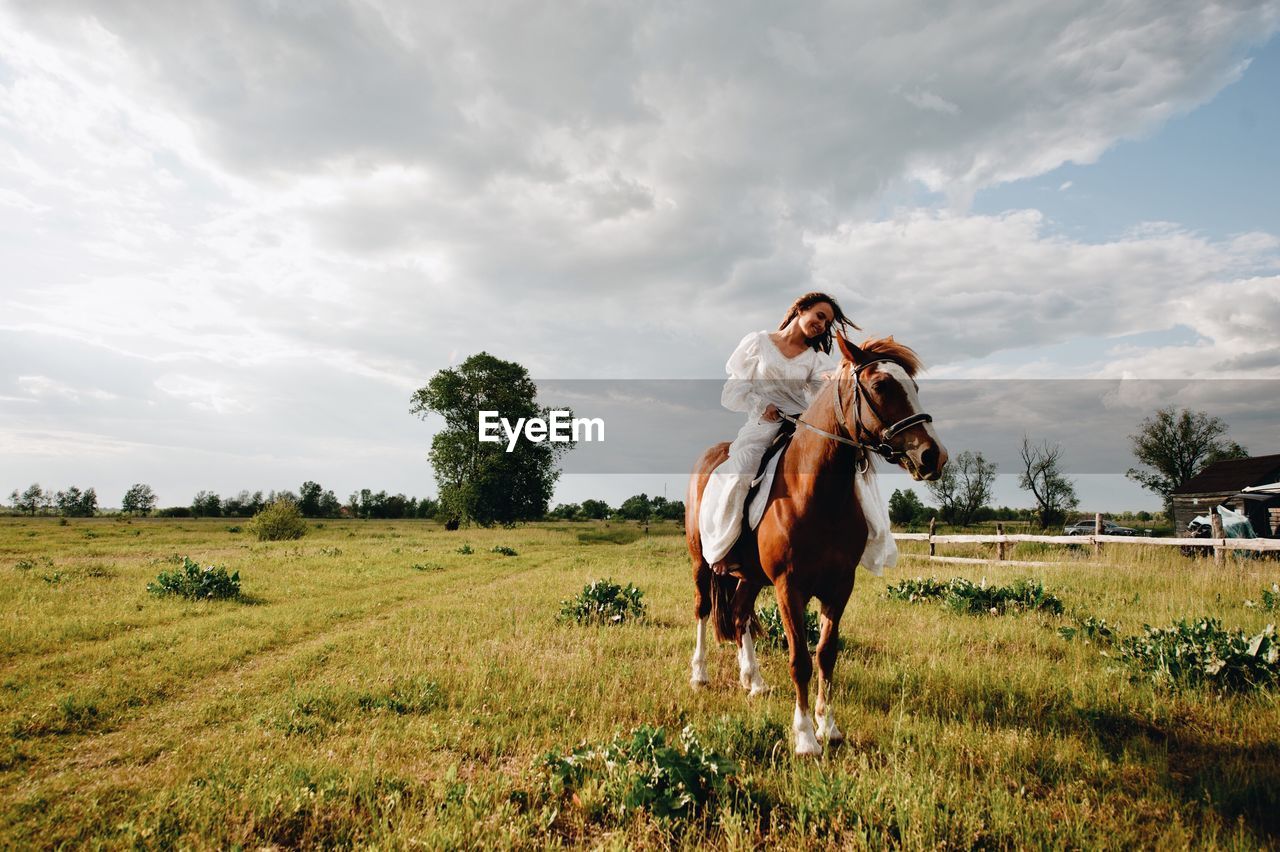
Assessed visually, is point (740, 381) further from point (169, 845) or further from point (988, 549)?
point (988, 549)

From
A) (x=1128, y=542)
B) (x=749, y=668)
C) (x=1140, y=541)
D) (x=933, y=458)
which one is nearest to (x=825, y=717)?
(x=749, y=668)

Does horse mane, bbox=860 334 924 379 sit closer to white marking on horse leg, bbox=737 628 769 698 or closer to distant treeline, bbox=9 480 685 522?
white marking on horse leg, bbox=737 628 769 698

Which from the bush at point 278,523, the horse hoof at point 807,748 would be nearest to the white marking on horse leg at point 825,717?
the horse hoof at point 807,748

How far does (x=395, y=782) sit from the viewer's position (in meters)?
4.27

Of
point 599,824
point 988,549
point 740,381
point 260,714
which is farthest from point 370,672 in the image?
point 988,549

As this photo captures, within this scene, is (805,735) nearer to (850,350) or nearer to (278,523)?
(850,350)

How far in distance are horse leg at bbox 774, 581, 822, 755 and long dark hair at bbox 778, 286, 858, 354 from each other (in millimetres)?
2666

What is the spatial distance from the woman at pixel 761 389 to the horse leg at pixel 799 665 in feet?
3.29

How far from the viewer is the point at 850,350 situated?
4805 mm

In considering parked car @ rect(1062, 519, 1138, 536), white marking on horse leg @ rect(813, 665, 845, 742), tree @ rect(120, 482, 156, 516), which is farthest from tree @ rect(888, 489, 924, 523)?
tree @ rect(120, 482, 156, 516)

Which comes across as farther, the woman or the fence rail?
the fence rail

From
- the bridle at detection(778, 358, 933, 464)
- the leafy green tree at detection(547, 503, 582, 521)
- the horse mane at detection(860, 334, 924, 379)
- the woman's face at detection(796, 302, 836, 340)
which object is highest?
the woman's face at detection(796, 302, 836, 340)

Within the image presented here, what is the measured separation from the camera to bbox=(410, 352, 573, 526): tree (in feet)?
132

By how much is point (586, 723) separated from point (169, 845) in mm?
3131
